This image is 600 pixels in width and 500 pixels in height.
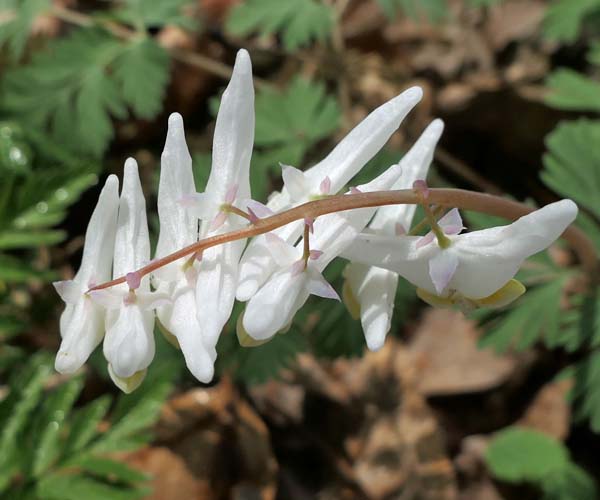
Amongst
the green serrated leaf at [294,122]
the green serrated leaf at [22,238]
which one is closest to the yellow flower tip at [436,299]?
the green serrated leaf at [294,122]

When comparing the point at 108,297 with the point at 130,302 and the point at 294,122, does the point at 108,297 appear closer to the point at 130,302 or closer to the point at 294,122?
the point at 130,302

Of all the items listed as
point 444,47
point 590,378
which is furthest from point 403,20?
point 590,378

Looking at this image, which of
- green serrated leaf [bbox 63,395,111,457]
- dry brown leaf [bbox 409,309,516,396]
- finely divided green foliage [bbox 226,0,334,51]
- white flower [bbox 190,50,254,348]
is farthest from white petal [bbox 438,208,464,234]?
dry brown leaf [bbox 409,309,516,396]

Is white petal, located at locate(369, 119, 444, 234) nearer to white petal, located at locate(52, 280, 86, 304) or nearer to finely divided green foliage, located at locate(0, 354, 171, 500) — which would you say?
white petal, located at locate(52, 280, 86, 304)

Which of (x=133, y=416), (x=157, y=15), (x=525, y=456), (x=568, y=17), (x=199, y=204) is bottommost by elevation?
(x=525, y=456)

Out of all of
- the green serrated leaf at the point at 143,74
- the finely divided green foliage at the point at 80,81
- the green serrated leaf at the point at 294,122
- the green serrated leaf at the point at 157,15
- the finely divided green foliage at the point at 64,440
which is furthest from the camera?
the green serrated leaf at the point at 157,15

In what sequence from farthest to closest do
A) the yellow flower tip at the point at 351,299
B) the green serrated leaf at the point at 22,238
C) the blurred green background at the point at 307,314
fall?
the green serrated leaf at the point at 22,238, the blurred green background at the point at 307,314, the yellow flower tip at the point at 351,299

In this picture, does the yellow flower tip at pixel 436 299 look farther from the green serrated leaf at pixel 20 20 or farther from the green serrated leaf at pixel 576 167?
the green serrated leaf at pixel 20 20

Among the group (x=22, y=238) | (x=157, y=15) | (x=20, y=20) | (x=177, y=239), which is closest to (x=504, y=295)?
(x=177, y=239)
